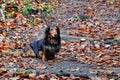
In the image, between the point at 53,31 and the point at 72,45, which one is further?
the point at 72,45

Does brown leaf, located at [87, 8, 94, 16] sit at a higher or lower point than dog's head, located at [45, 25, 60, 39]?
lower

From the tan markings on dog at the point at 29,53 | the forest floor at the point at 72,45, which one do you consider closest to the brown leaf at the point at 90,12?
the forest floor at the point at 72,45

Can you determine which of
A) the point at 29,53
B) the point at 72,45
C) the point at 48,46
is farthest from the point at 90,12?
the point at 48,46

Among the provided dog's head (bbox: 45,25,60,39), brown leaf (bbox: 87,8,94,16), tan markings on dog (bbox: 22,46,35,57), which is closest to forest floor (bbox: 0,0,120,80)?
brown leaf (bbox: 87,8,94,16)

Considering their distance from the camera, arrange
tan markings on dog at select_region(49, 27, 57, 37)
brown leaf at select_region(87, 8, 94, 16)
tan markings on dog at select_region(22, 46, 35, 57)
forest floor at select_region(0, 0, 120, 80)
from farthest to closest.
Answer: brown leaf at select_region(87, 8, 94, 16) < tan markings on dog at select_region(22, 46, 35, 57) < tan markings on dog at select_region(49, 27, 57, 37) < forest floor at select_region(0, 0, 120, 80)

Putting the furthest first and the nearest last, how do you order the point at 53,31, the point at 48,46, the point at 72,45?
1. the point at 72,45
2. the point at 48,46
3. the point at 53,31

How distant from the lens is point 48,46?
31.3ft

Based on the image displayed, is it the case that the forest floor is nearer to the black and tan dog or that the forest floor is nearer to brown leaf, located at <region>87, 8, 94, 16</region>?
brown leaf, located at <region>87, 8, 94, 16</region>

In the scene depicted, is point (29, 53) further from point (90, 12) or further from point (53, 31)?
point (90, 12)

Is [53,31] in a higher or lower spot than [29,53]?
higher

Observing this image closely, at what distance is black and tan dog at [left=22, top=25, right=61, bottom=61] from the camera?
921cm

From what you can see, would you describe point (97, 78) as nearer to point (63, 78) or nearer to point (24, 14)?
point (63, 78)

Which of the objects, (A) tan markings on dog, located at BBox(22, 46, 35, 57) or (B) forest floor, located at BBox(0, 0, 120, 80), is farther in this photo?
(A) tan markings on dog, located at BBox(22, 46, 35, 57)

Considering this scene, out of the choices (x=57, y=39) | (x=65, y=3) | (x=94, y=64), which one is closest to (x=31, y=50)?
(x=57, y=39)
